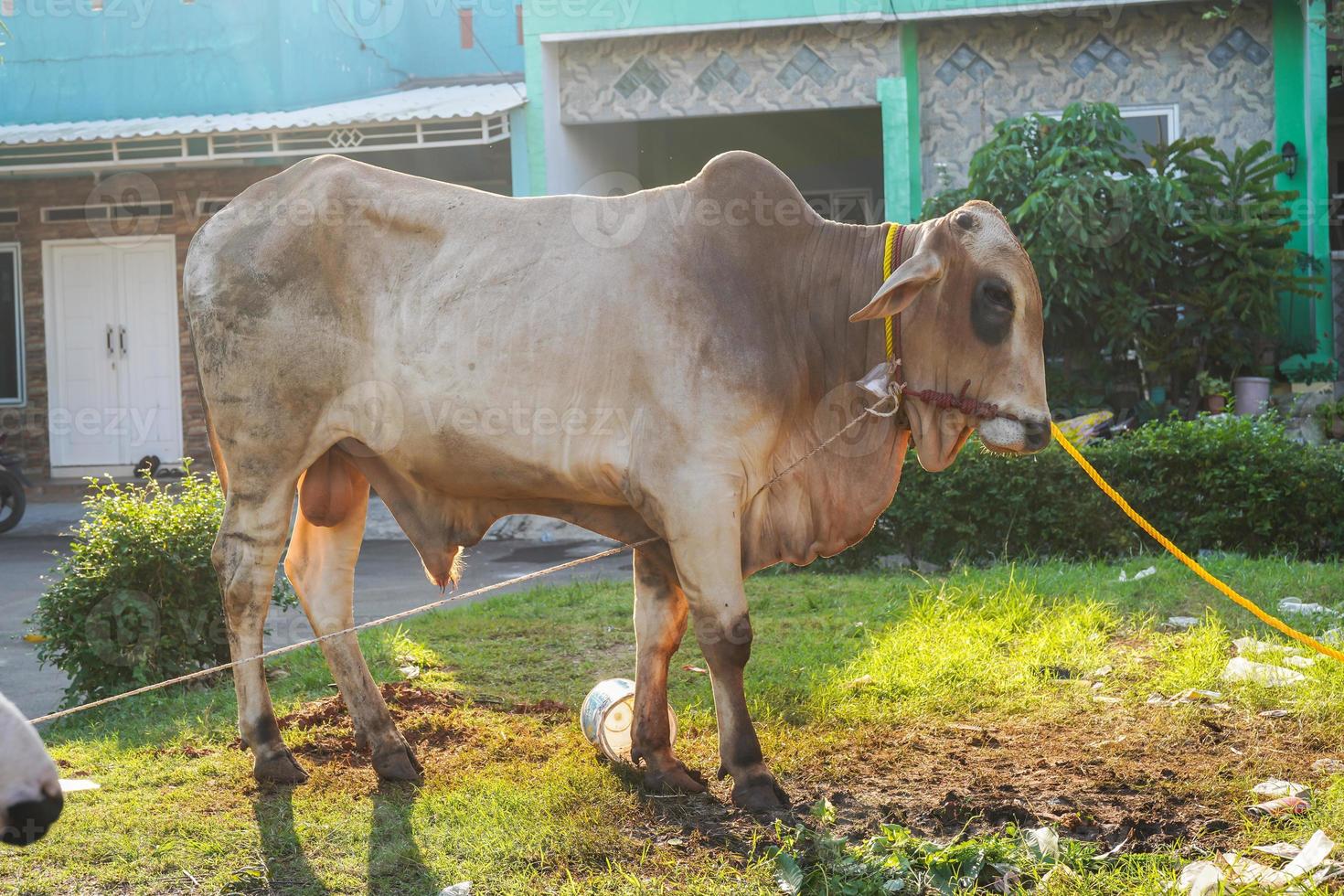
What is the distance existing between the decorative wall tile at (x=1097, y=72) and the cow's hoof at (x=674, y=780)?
8377mm

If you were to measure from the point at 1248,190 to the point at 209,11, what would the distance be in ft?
34.5

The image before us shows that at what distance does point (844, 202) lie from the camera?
1617 cm

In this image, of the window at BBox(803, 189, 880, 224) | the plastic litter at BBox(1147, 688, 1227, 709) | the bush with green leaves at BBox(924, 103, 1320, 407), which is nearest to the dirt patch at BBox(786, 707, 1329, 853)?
the plastic litter at BBox(1147, 688, 1227, 709)

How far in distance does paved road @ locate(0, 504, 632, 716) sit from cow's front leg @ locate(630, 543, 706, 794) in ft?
10.3

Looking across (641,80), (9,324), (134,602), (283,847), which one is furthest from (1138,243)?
(9,324)

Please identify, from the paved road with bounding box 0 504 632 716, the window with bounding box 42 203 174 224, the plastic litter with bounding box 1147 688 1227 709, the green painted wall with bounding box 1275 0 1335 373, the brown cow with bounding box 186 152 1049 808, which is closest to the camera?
the brown cow with bounding box 186 152 1049 808

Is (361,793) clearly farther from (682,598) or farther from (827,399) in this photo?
(827,399)

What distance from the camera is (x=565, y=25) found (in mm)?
12133

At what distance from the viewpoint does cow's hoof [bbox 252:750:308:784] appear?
4.42m

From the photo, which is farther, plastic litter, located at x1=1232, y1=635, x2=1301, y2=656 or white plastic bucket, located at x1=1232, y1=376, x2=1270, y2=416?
white plastic bucket, located at x1=1232, y1=376, x2=1270, y2=416

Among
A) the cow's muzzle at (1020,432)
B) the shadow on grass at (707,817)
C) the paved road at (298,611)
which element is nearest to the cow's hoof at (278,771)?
the shadow on grass at (707,817)

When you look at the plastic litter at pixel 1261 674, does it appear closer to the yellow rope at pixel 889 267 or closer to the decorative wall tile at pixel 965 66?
the yellow rope at pixel 889 267

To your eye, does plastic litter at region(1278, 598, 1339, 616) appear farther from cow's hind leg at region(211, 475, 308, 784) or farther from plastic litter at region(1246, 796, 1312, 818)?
cow's hind leg at region(211, 475, 308, 784)

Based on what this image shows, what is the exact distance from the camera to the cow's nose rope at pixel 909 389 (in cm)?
410
